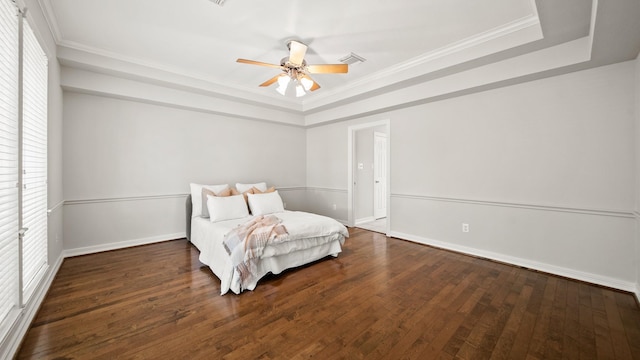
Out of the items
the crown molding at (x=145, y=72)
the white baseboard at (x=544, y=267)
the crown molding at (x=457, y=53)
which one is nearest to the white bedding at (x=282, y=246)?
the white baseboard at (x=544, y=267)

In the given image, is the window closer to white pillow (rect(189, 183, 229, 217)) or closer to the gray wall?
white pillow (rect(189, 183, 229, 217))

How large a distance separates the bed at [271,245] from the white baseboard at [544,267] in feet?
5.27

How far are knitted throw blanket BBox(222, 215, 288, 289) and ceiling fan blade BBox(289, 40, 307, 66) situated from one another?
6.11 feet

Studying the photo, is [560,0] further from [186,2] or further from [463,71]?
[186,2]

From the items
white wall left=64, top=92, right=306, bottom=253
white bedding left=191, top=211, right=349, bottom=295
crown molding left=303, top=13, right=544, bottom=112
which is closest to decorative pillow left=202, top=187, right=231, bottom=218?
Result: white bedding left=191, top=211, right=349, bottom=295

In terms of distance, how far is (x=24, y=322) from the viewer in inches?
71.1

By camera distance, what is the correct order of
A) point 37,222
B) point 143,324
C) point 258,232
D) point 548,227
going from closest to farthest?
point 143,324, point 37,222, point 258,232, point 548,227

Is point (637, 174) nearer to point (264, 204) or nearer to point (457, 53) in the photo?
point (457, 53)

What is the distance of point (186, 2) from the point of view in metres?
2.25

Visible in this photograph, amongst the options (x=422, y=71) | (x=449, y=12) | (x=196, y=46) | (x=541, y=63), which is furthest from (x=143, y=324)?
(x=541, y=63)

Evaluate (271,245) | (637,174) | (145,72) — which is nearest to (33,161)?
(145,72)

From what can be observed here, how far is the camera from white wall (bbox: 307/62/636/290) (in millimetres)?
2549

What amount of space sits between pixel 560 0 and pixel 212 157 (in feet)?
15.6

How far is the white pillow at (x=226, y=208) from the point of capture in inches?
139
